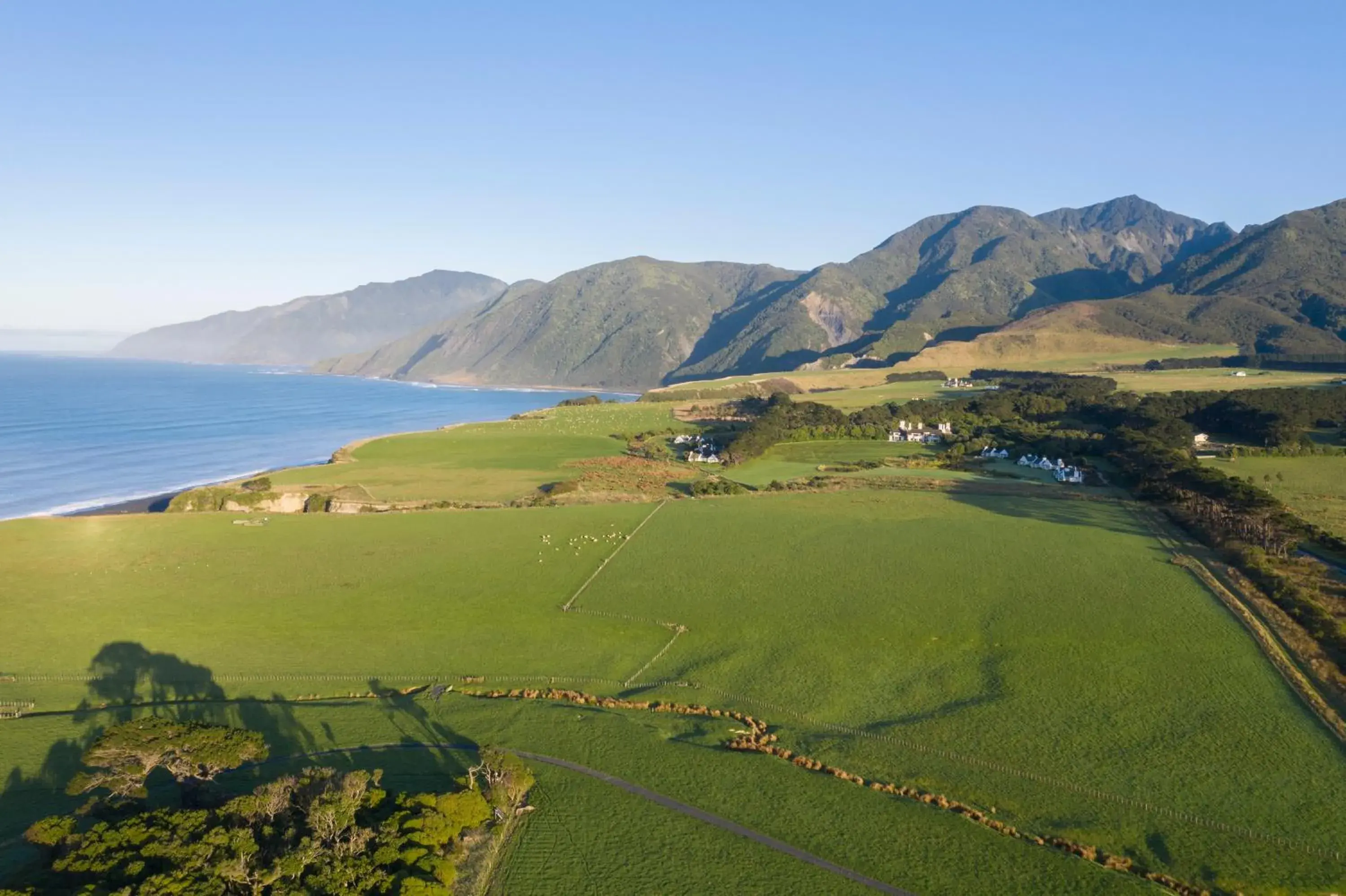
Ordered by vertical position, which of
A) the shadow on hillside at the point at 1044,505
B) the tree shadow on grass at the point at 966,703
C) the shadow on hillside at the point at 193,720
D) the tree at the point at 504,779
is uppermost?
the shadow on hillside at the point at 1044,505

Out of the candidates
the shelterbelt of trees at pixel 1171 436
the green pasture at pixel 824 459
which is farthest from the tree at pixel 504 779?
the green pasture at pixel 824 459

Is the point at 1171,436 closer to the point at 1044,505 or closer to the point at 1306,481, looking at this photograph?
the point at 1306,481

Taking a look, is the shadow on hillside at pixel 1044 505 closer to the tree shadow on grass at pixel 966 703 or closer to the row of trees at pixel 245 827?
the tree shadow on grass at pixel 966 703

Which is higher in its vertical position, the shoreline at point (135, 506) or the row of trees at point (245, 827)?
the shoreline at point (135, 506)

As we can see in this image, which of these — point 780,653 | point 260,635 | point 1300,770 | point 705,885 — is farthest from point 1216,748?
point 260,635

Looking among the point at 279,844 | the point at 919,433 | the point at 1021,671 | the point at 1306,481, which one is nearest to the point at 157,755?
the point at 279,844

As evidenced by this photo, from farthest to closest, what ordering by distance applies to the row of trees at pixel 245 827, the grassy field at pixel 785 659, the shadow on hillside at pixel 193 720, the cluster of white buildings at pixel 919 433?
the cluster of white buildings at pixel 919 433, the shadow on hillside at pixel 193 720, the grassy field at pixel 785 659, the row of trees at pixel 245 827
